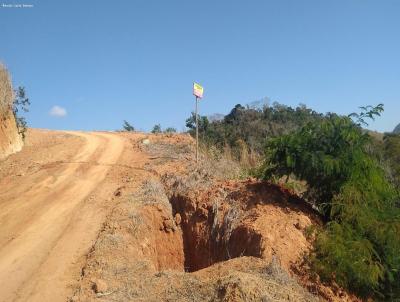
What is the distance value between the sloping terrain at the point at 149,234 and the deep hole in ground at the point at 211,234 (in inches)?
0.8

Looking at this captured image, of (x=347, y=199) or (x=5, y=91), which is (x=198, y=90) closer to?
(x=347, y=199)

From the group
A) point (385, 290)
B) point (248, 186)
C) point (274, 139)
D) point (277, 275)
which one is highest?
point (274, 139)

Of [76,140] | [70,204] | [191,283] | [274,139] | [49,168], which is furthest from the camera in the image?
[76,140]

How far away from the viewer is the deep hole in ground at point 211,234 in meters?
7.53

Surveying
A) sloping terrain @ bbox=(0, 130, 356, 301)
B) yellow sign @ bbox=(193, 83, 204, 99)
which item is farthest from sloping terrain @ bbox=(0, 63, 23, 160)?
yellow sign @ bbox=(193, 83, 204, 99)

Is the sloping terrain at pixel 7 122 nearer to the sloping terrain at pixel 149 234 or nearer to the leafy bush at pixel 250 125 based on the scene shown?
the sloping terrain at pixel 149 234

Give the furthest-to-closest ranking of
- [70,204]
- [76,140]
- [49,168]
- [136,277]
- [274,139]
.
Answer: [76,140]
[49,168]
[70,204]
[274,139]
[136,277]

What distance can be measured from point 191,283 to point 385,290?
9.41ft


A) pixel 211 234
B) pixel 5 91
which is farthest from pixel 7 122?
pixel 211 234

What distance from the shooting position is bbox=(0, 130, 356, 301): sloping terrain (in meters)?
5.98

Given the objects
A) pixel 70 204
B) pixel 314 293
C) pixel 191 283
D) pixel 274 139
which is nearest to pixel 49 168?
pixel 70 204

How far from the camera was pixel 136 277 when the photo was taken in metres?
6.37

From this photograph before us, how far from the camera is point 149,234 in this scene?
8.66m

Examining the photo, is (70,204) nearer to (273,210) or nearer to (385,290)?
(273,210)
